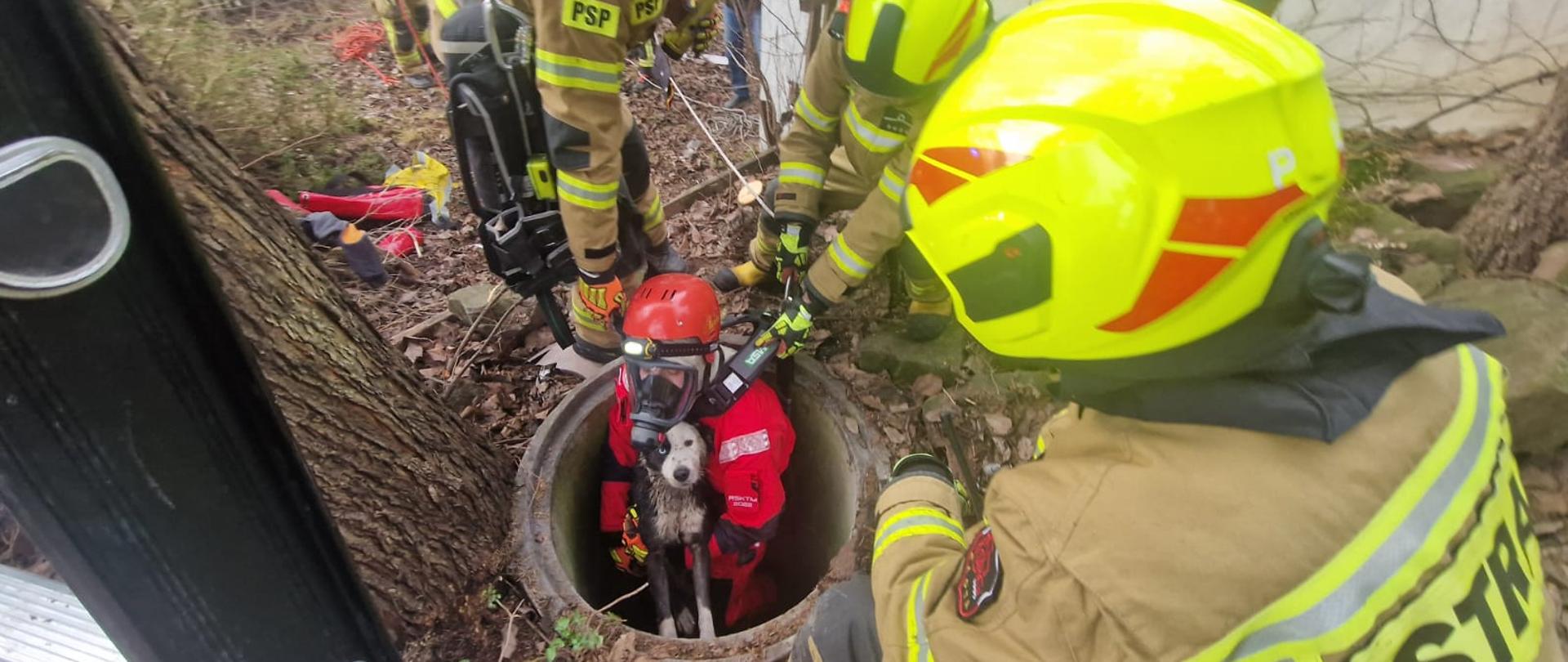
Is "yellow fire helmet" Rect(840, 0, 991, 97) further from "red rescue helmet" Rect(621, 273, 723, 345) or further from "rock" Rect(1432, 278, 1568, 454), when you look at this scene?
"rock" Rect(1432, 278, 1568, 454)

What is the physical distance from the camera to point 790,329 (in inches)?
124

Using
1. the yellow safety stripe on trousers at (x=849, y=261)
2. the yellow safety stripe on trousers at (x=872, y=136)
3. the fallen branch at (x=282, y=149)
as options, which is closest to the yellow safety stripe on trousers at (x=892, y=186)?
the yellow safety stripe on trousers at (x=872, y=136)

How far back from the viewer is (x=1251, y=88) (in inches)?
44.5

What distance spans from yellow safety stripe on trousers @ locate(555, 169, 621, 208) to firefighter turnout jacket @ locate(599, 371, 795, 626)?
2.55ft

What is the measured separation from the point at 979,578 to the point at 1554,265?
9.53 feet

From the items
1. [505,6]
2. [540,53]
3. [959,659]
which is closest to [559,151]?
[540,53]

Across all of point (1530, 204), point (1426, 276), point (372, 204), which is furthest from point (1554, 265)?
point (372, 204)

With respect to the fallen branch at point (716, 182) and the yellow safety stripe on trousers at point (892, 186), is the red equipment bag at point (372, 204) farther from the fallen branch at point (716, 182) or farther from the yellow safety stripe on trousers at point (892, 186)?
the yellow safety stripe on trousers at point (892, 186)

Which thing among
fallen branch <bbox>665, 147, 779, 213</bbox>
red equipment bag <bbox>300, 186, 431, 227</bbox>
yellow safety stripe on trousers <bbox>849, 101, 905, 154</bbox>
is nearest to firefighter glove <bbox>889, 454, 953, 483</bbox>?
yellow safety stripe on trousers <bbox>849, 101, 905, 154</bbox>

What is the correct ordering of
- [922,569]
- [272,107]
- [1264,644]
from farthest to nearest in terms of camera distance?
[272,107]
[922,569]
[1264,644]

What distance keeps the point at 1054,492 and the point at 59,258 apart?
55.8 inches

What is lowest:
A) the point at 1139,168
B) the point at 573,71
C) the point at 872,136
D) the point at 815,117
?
the point at 815,117

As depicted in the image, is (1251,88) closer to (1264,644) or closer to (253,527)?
(1264,644)

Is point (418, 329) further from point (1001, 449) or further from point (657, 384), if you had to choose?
point (1001, 449)
